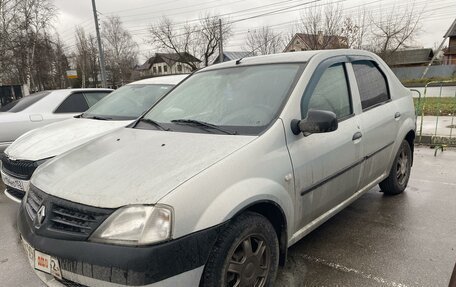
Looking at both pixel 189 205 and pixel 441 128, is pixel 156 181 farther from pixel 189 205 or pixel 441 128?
pixel 441 128

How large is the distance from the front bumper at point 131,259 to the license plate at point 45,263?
4 cm

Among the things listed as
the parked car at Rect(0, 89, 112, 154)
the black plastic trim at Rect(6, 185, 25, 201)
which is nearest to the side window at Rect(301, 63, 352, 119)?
the black plastic trim at Rect(6, 185, 25, 201)

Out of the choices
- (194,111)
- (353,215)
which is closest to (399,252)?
(353,215)

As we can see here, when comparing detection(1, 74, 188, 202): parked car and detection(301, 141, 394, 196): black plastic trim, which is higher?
detection(1, 74, 188, 202): parked car

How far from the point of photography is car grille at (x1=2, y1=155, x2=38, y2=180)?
148 inches

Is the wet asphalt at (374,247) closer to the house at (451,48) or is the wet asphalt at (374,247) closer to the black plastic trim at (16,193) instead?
the black plastic trim at (16,193)

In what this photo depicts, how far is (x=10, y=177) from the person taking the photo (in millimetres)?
4012

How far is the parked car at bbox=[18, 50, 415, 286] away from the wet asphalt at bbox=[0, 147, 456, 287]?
413mm

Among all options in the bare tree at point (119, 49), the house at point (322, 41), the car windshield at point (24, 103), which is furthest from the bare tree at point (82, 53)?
the car windshield at point (24, 103)

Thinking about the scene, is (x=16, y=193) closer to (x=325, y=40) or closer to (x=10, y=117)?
(x=10, y=117)

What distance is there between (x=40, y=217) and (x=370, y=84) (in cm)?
328

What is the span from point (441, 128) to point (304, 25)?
732 inches

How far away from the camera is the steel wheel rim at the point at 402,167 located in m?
4.29

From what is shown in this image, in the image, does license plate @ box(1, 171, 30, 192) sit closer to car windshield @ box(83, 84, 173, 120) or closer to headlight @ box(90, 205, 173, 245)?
car windshield @ box(83, 84, 173, 120)
